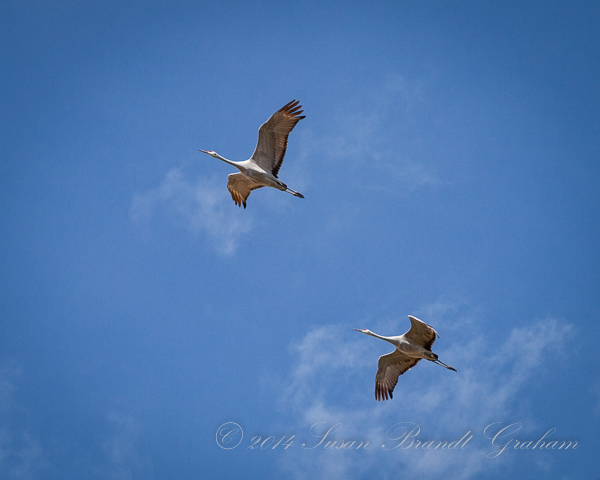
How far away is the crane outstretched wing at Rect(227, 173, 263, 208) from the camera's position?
2683 centimetres

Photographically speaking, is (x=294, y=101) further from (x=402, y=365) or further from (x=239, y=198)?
(x=402, y=365)

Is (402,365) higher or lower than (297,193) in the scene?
lower

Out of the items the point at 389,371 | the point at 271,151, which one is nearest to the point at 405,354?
the point at 389,371

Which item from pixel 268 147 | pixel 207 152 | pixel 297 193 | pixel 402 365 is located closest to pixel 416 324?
pixel 402 365

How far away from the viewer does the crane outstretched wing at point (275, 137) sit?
23844mm

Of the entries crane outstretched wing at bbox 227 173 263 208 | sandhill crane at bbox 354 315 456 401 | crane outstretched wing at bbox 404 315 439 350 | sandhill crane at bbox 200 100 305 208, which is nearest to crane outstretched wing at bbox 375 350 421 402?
sandhill crane at bbox 354 315 456 401

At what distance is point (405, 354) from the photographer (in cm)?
2500

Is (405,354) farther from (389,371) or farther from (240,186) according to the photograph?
(240,186)

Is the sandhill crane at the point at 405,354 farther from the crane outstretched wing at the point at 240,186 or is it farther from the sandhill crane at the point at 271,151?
the crane outstretched wing at the point at 240,186

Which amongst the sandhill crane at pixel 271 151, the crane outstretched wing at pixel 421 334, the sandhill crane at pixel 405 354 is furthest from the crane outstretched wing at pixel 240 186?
the crane outstretched wing at pixel 421 334

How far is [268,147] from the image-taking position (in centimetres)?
2488

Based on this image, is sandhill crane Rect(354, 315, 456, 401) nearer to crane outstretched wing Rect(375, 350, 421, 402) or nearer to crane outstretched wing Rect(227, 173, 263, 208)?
crane outstretched wing Rect(375, 350, 421, 402)

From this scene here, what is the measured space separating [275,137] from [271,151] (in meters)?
0.70

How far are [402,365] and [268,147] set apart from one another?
1133cm
